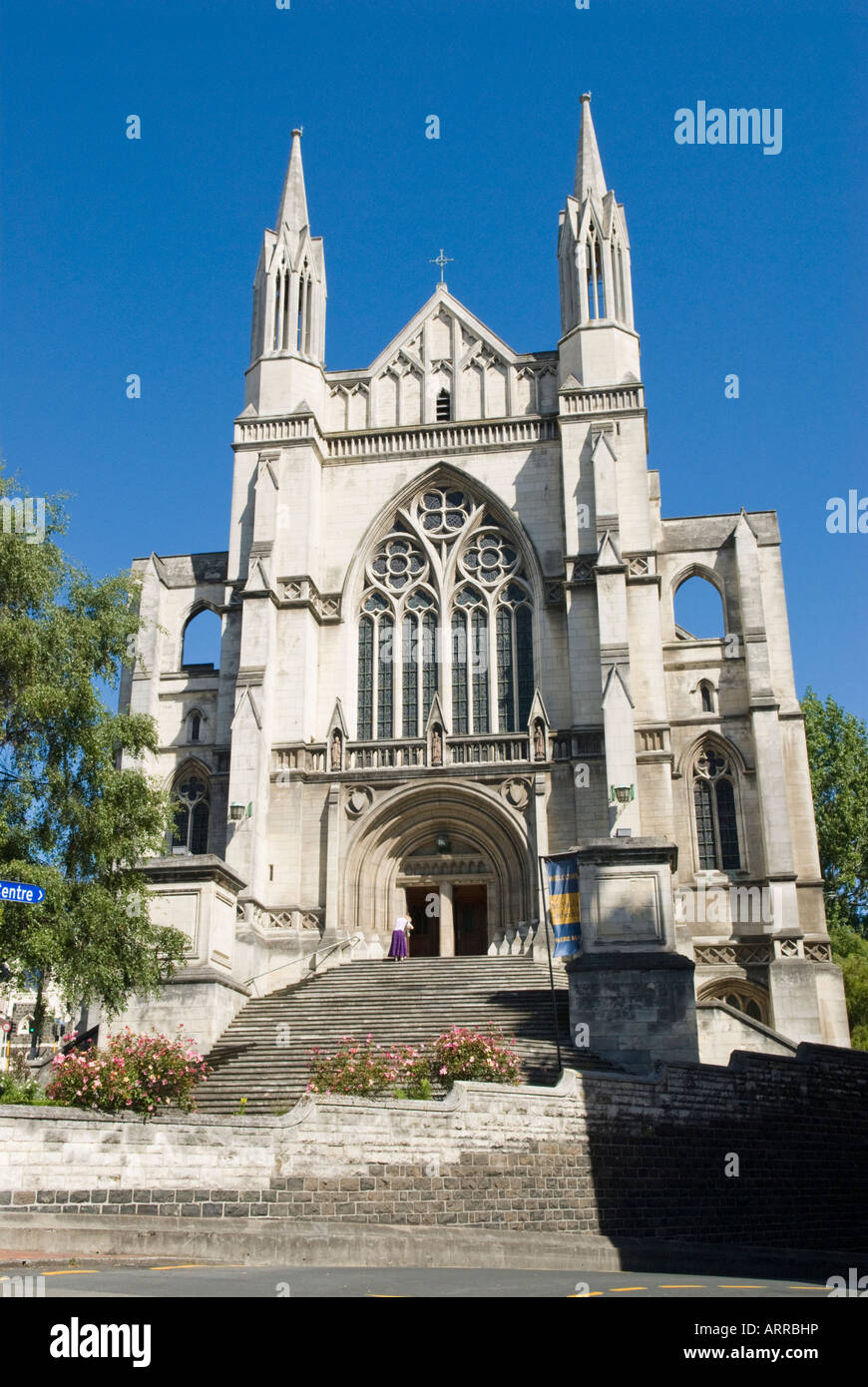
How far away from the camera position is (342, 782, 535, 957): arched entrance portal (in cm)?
2830

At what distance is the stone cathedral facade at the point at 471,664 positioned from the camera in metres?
27.9

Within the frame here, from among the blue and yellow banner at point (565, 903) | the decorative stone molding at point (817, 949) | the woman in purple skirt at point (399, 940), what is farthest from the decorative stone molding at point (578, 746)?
the blue and yellow banner at point (565, 903)

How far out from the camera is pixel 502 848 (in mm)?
28469

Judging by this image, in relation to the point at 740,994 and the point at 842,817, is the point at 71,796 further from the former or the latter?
the point at 842,817

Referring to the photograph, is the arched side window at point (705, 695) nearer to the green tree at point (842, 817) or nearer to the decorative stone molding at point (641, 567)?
the decorative stone molding at point (641, 567)

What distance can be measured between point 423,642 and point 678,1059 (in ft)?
48.5

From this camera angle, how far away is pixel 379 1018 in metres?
22.0

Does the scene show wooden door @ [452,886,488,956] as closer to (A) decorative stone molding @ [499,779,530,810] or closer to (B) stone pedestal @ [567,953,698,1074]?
(A) decorative stone molding @ [499,779,530,810]

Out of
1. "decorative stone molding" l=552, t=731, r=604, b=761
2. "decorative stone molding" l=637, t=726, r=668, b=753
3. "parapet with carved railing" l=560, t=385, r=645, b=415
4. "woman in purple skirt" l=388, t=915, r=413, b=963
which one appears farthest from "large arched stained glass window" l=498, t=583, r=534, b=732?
"woman in purple skirt" l=388, t=915, r=413, b=963

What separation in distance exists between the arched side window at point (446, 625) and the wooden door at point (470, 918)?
12.5 feet

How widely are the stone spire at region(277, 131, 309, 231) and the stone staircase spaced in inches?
800

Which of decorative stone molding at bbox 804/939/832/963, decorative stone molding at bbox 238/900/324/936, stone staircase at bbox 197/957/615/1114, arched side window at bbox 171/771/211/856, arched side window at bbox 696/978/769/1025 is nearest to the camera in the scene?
stone staircase at bbox 197/957/615/1114

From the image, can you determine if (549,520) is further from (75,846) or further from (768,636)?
(75,846)
